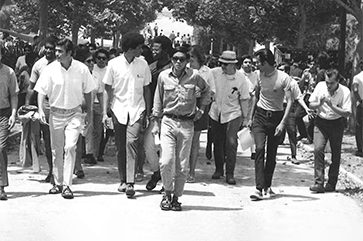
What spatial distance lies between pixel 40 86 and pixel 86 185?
1.68m

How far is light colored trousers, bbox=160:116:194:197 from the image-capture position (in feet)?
29.2

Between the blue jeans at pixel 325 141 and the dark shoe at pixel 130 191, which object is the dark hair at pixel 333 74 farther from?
the dark shoe at pixel 130 191

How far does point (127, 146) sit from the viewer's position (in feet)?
31.9

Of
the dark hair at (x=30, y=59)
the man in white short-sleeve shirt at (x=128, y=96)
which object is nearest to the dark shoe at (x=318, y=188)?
the man in white short-sleeve shirt at (x=128, y=96)

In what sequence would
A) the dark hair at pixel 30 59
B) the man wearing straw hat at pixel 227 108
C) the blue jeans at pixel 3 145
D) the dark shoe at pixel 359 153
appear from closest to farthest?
the blue jeans at pixel 3 145 < the man wearing straw hat at pixel 227 108 < the dark hair at pixel 30 59 < the dark shoe at pixel 359 153

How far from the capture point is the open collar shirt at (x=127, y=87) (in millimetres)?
9773

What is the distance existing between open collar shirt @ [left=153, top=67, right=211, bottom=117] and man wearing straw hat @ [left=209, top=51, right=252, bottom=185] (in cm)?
221

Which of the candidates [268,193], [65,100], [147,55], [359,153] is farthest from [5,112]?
[359,153]

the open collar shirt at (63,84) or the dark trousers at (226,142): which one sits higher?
the open collar shirt at (63,84)

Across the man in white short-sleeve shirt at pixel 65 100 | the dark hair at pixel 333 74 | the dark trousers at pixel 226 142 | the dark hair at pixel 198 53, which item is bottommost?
the dark trousers at pixel 226 142

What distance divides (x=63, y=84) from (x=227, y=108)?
9.42ft

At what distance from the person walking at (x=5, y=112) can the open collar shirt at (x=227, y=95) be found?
3275 millimetres

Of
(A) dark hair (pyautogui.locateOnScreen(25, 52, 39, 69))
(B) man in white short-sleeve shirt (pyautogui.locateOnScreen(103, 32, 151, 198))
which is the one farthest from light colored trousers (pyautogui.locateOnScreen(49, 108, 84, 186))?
(A) dark hair (pyautogui.locateOnScreen(25, 52, 39, 69))

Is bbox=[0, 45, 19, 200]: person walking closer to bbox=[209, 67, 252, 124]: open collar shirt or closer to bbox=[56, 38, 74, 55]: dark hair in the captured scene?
bbox=[56, 38, 74, 55]: dark hair
